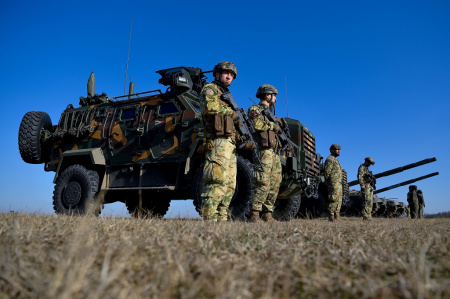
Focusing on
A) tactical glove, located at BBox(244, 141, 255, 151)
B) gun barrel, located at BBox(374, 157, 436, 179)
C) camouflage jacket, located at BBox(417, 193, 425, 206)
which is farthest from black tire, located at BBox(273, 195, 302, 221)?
camouflage jacket, located at BBox(417, 193, 425, 206)

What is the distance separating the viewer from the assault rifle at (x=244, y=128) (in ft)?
14.0

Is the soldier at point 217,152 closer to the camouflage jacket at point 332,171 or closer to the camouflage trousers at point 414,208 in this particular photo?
the camouflage jacket at point 332,171

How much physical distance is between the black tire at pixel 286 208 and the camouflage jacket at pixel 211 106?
13.1 feet

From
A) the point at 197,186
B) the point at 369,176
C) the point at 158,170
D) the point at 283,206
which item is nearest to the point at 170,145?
the point at 158,170

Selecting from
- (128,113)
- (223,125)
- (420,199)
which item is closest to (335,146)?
(128,113)

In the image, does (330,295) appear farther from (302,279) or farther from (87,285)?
(87,285)

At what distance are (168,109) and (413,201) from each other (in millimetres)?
13905

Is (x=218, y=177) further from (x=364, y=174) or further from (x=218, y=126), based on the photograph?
(x=364, y=174)

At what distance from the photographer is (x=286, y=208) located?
767cm

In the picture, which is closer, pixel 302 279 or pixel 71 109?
pixel 302 279

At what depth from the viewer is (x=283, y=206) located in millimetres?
7715

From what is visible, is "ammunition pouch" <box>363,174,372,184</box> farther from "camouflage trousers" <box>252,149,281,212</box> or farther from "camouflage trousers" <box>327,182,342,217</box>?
"camouflage trousers" <box>252,149,281,212</box>

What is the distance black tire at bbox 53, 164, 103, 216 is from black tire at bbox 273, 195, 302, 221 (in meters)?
3.75

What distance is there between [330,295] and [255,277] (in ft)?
0.93
